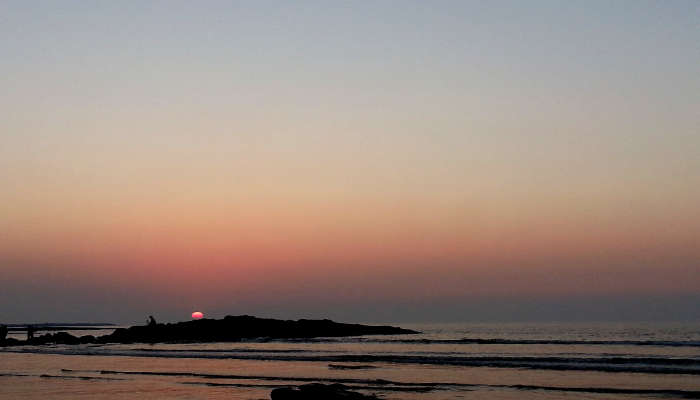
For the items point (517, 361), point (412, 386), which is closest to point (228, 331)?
point (517, 361)

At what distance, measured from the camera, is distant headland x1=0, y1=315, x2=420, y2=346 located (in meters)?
76.4

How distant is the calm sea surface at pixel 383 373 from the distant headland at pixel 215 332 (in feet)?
72.2

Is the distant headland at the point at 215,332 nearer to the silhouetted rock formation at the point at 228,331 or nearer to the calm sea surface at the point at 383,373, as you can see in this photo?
the silhouetted rock formation at the point at 228,331

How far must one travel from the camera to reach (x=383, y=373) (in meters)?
35.9

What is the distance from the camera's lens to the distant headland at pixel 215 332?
76438 mm

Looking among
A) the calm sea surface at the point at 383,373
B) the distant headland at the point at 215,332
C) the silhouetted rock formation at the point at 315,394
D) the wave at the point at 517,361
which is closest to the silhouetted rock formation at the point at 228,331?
the distant headland at the point at 215,332

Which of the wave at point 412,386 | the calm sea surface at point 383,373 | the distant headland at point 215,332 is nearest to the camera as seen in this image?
the wave at point 412,386

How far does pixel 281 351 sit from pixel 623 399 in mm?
32326

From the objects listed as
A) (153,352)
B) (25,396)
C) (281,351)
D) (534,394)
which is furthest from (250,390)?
(153,352)

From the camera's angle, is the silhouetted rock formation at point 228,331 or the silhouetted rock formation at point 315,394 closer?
the silhouetted rock formation at point 315,394

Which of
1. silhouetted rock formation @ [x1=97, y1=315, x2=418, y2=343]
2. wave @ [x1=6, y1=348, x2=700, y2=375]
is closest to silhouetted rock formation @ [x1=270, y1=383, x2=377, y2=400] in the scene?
wave @ [x1=6, y1=348, x2=700, y2=375]

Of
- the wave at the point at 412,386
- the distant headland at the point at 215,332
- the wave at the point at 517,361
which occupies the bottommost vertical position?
the wave at the point at 412,386

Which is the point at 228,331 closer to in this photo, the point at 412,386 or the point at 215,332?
the point at 215,332

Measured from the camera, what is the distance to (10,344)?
7025cm
